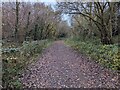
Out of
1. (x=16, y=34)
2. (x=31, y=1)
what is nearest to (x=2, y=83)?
(x=16, y=34)

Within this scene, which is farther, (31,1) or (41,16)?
(41,16)

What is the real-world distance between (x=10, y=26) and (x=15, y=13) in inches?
62.1

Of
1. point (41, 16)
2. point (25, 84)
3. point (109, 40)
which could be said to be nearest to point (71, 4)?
point (109, 40)

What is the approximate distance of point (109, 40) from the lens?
2262cm

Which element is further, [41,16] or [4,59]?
Answer: [41,16]

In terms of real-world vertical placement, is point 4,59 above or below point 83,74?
above

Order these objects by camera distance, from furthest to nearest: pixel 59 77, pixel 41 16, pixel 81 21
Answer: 1. pixel 81 21
2. pixel 41 16
3. pixel 59 77

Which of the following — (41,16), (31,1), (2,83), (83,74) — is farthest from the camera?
(41,16)

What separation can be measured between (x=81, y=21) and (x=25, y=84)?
3234cm

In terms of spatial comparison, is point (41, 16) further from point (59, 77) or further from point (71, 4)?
point (59, 77)

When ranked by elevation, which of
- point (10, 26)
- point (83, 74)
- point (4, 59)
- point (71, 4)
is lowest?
point (83, 74)

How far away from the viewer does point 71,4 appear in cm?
2336

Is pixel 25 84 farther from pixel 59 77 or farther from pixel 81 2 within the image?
pixel 81 2

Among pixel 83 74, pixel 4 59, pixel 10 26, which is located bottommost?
pixel 83 74
